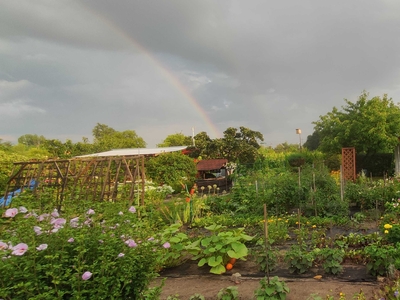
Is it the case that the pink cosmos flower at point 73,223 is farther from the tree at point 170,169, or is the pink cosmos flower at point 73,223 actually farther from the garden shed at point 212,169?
the garden shed at point 212,169

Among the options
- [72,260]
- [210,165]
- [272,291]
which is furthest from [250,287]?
[210,165]

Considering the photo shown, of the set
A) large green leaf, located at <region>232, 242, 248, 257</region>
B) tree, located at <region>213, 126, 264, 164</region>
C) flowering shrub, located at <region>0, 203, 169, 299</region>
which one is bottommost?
large green leaf, located at <region>232, 242, 248, 257</region>

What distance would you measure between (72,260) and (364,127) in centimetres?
1567

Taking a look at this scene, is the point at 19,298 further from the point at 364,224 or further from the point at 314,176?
the point at 314,176

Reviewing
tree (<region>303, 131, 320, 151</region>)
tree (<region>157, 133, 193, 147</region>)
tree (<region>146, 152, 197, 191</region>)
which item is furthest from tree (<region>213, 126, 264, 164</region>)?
tree (<region>303, 131, 320, 151</region>)

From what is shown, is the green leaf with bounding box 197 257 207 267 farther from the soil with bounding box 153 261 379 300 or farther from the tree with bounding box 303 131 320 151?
the tree with bounding box 303 131 320 151

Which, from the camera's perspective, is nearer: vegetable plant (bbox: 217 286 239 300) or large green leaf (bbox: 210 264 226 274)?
vegetable plant (bbox: 217 286 239 300)

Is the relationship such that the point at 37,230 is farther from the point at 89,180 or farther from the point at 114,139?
the point at 114,139

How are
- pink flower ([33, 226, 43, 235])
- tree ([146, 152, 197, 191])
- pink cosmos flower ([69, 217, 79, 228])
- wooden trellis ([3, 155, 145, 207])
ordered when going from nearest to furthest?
pink flower ([33, 226, 43, 235]) < pink cosmos flower ([69, 217, 79, 228]) < wooden trellis ([3, 155, 145, 207]) < tree ([146, 152, 197, 191])

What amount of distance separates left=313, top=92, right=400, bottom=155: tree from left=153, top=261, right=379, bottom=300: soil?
41.4ft

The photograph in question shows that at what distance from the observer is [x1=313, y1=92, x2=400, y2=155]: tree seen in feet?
46.9

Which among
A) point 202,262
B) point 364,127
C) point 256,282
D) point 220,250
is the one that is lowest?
point 256,282

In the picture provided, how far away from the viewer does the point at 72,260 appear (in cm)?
171

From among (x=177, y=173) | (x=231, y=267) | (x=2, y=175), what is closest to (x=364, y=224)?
(x=231, y=267)
